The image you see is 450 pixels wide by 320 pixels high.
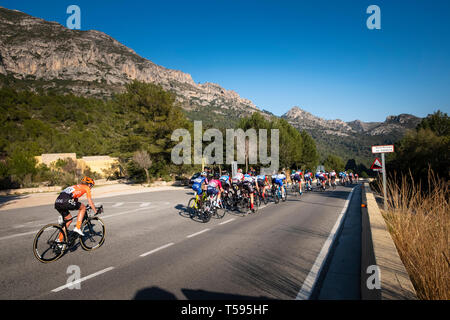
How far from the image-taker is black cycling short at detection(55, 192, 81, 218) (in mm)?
5633

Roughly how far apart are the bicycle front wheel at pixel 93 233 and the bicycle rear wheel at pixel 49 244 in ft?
2.01

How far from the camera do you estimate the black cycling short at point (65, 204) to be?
563 centimetres

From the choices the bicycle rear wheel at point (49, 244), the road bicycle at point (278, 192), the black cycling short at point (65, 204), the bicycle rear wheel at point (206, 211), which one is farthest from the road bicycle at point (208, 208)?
the road bicycle at point (278, 192)

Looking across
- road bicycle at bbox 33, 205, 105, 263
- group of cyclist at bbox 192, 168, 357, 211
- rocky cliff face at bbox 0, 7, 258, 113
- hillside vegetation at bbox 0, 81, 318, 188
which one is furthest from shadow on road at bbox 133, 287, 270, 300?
rocky cliff face at bbox 0, 7, 258, 113

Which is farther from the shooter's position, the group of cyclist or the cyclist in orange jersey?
the group of cyclist

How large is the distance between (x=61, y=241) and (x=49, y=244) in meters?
0.22

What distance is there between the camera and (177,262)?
4918 mm

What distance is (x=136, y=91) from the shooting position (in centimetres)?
3588

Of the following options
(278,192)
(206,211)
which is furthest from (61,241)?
(278,192)

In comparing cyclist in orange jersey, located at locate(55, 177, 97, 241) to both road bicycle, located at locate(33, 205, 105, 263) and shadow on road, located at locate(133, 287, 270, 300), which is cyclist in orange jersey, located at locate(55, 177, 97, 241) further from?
shadow on road, located at locate(133, 287, 270, 300)

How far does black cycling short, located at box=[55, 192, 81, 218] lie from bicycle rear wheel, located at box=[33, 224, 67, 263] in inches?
15.0

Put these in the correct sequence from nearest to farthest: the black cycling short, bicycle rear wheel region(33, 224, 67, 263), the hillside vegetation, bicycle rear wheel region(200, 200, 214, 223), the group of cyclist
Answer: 1. bicycle rear wheel region(33, 224, 67, 263)
2. the black cycling short
3. bicycle rear wheel region(200, 200, 214, 223)
4. the group of cyclist
5. the hillside vegetation

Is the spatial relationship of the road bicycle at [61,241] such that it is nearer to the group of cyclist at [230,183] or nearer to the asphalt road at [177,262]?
the asphalt road at [177,262]
